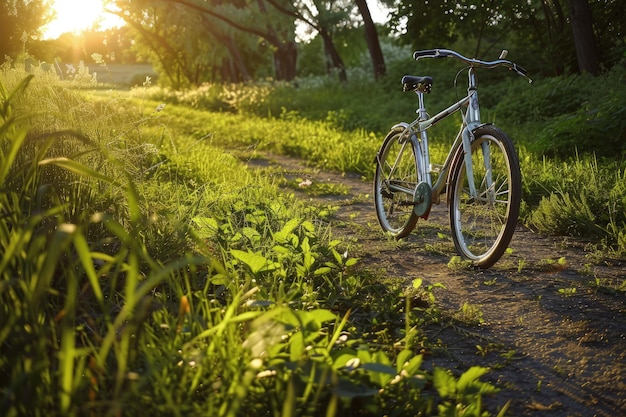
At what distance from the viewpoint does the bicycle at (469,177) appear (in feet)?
12.7

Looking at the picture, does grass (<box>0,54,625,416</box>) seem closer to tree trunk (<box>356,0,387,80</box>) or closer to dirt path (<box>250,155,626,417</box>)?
dirt path (<box>250,155,626,417</box>)

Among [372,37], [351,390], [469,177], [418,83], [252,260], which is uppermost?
[372,37]

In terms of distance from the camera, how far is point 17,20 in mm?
11867

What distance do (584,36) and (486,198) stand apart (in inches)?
353

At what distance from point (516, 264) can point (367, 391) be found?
2.53 metres

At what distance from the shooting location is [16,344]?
181 centimetres

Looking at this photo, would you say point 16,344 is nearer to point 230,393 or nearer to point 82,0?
point 230,393

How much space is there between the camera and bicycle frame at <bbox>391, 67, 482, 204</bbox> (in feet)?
13.6

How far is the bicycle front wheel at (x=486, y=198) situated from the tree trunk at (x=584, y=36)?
335 inches

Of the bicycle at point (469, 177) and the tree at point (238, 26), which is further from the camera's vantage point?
the tree at point (238, 26)

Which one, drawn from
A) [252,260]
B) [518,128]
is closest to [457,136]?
[252,260]

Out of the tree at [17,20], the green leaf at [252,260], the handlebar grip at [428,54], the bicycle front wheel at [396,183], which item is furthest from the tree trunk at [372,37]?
the green leaf at [252,260]

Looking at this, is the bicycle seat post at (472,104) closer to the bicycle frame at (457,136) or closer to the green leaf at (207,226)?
A: the bicycle frame at (457,136)

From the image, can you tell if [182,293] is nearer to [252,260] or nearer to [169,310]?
[169,310]
